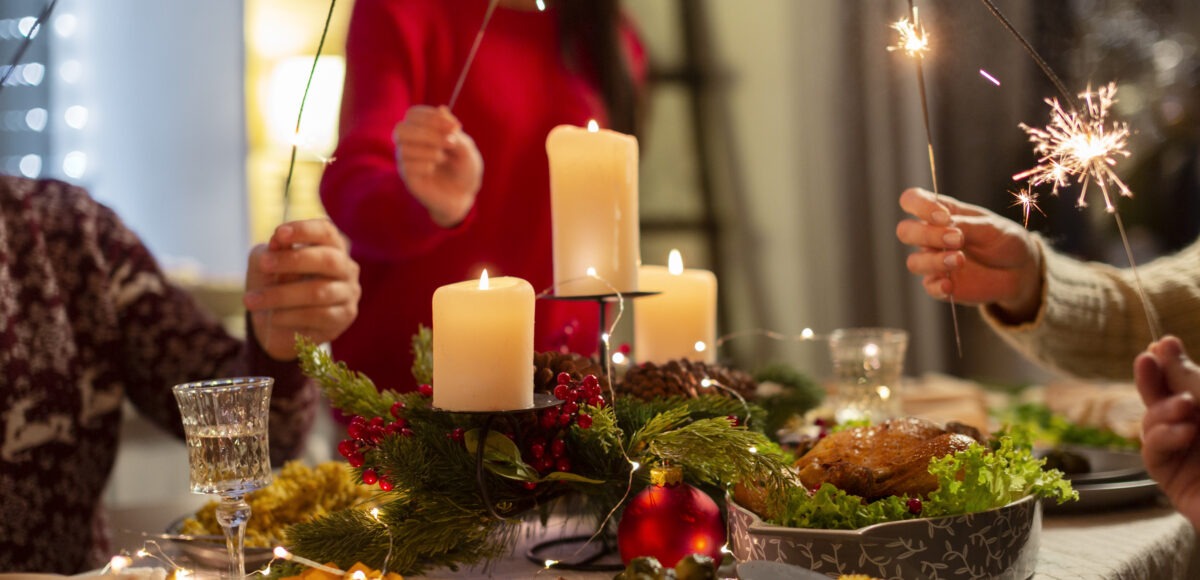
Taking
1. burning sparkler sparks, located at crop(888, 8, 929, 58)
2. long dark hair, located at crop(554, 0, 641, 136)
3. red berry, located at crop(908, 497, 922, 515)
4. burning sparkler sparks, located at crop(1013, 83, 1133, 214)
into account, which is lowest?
red berry, located at crop(908, 497, 922, 515)

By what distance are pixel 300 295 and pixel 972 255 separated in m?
0.69

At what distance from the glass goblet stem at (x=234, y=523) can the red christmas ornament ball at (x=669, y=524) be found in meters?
0.29

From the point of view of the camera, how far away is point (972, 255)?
1040mm

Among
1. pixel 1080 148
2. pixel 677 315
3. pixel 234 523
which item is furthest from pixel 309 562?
pixel 1080 148

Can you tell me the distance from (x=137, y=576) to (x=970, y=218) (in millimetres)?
789

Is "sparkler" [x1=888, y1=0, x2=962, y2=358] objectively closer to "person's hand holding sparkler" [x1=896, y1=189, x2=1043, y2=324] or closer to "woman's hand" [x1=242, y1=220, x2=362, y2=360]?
"person's hand holding sparkler" [x1=896, y1=189, x2=1043, y2=324]

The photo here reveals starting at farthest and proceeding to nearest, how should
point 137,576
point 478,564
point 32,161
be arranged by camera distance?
point 32,161, point 478,564, point 137,576

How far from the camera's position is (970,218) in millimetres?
979

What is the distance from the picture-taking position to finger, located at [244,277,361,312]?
1.02 meters

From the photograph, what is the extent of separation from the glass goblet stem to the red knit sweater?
0.37 m

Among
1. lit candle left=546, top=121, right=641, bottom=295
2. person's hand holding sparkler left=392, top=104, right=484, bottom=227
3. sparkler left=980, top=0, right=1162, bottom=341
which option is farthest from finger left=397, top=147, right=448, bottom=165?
sparkler left=980, top=0, right=1162, bottom=341

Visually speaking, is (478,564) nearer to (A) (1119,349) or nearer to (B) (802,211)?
(A) (1119,349)

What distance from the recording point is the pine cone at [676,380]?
2.97ft

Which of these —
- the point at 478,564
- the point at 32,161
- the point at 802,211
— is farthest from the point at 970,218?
the point at 32,161
